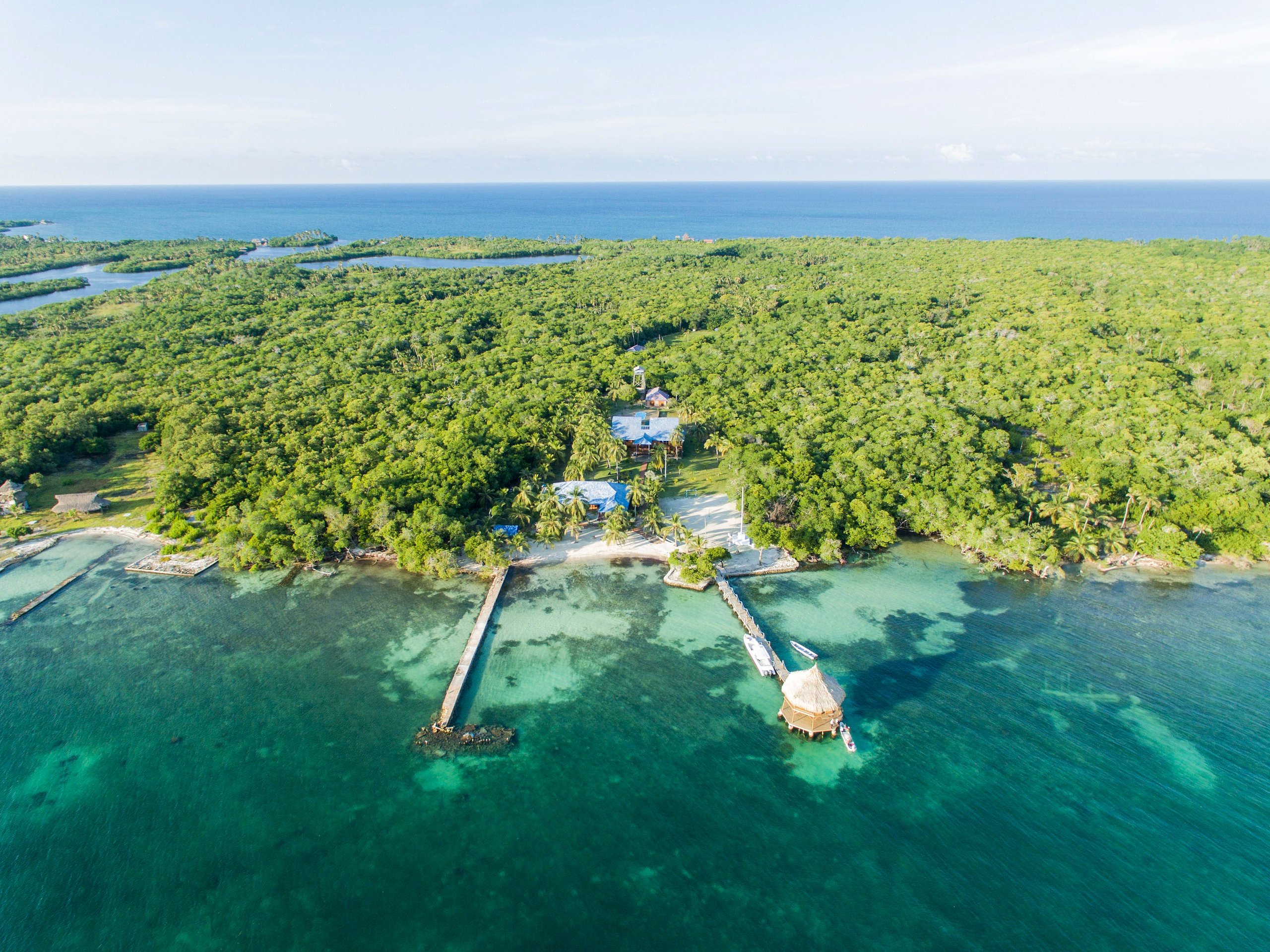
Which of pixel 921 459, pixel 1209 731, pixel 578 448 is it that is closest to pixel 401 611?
pixel 578 448

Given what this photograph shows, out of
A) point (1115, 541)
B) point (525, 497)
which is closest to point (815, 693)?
point (525, 497)

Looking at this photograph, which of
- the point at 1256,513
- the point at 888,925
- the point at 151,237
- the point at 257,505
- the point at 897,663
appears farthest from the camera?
the point at 151,237

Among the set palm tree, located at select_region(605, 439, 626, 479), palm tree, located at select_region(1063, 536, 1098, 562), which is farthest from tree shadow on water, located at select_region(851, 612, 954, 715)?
palm tree, located at select_region(605, 439, 626, 479)

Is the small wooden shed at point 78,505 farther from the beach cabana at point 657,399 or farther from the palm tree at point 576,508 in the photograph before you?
the beach cabana at point 657,399

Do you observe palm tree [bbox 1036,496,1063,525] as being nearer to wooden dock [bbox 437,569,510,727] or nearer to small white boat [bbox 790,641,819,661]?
small white boat [bbox 790,641,819,661]

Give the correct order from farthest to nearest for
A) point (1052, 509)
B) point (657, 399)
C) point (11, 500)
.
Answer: point (657, 399)
point (11, 500)
point (1052, 509)

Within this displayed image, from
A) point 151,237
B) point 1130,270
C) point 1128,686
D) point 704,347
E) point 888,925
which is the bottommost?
point 888,925

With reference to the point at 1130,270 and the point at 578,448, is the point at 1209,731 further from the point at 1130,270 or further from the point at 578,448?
the point at 1130,270

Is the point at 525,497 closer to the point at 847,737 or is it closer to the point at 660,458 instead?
the point at 660,458
